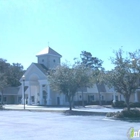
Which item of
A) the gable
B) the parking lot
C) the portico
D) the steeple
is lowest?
the parking lot

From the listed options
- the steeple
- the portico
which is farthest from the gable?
the steeple

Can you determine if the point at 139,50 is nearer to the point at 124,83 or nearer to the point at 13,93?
the point at 124,83

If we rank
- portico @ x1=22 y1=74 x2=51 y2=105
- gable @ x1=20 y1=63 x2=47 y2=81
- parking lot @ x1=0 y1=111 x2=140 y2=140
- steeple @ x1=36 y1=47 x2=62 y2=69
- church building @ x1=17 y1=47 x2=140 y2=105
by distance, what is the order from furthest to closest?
1. steeple @ x1=36 y1=47 x2=62 y2=69
2. gable @ x1=20 y1=63 x2=47 y2=81
3. portico @ x1=22 y1=74 x2=51 y2=105
4. church building @ x1=17 y1=47 x2=140 y2=105
5. parking lot @ x1=0 y1=111 x2=140 y2=140

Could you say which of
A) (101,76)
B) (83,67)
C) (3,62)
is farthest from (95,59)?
(101,76)

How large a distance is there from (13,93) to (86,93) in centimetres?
2390

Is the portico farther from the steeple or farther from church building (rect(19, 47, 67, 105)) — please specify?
the steeple

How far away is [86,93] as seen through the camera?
57875mm

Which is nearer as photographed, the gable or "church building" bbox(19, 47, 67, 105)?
"church building" bbox(19, 47, 67, 105)

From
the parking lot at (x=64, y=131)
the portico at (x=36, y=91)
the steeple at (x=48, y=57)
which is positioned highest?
the steeple at (x=48, y=57)

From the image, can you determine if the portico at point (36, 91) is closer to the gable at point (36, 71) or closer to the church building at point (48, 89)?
the church building at point (48, 89)

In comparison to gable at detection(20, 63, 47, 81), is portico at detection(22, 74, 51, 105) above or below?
below

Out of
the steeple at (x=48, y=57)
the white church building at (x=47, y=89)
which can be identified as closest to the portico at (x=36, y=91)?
the white church building at (x=47, y=89)

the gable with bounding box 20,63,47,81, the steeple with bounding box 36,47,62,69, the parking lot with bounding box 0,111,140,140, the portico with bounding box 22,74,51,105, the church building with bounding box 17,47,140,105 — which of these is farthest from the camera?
the steeple with bounding box 36,47,62,69

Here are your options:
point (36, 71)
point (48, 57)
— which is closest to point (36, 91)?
point (36, 71)
